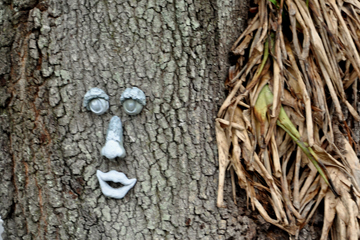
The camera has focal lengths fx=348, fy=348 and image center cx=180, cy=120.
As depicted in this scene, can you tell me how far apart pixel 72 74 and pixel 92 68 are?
0.07m

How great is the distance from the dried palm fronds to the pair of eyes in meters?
0.29

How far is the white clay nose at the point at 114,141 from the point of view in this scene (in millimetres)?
1092

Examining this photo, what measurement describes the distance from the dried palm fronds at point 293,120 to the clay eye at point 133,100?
0.92 feet

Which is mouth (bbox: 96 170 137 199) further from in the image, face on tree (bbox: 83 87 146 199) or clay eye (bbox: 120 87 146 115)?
clay eye (bbox: 120 87 146 115)

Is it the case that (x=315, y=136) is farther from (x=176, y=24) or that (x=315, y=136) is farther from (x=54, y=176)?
(x=54, y=176)

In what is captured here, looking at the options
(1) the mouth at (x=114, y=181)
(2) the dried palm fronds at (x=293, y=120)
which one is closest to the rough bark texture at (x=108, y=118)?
(1) the mouth at (x=114, y=181)

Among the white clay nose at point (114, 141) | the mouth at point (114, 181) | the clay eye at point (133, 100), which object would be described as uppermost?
the clay eye at point (133, 100)

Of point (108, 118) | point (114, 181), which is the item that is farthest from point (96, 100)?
point (114, 181)

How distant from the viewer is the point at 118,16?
3.74 ft

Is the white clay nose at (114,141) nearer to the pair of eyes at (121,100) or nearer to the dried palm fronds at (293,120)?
the pair of eyes at (121,100)

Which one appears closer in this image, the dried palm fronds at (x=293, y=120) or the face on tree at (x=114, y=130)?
the face on tree at (x=114, y=130)

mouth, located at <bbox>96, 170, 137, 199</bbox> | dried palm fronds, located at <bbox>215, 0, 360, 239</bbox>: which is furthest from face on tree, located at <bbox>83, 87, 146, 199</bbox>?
dried palm fronds, located at <bbox>215, 0, 360, 239</bbox>

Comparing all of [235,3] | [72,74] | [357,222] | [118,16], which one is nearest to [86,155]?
[72,74]

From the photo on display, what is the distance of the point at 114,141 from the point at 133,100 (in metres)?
0.14
